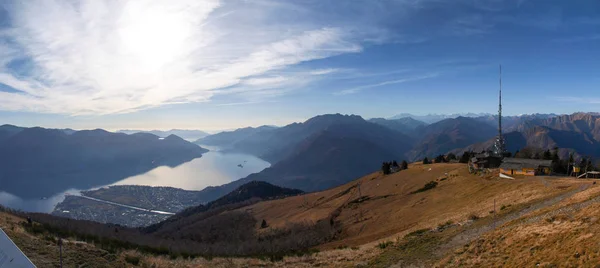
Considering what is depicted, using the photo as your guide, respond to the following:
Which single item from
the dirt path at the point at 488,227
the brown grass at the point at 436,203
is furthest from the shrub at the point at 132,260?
the brown grass at the point at 436,203

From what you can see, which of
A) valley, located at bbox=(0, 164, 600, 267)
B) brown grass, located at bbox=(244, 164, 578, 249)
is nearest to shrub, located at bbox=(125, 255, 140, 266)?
valley, located at bbox=(0, 164, 600, 267)

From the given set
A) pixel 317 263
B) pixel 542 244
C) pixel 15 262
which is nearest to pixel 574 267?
pixel 542 244

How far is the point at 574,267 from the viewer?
548 inches

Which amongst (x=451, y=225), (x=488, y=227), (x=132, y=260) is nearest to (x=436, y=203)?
(x=451, y=225)

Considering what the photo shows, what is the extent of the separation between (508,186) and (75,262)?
1868 inches

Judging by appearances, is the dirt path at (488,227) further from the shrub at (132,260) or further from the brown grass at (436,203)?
the shrub at (132,260)

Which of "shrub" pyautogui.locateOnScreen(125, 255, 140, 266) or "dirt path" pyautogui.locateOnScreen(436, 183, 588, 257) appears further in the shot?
"dirt path" pyautogui.locateOnScreen(436, 183, 588, 257)

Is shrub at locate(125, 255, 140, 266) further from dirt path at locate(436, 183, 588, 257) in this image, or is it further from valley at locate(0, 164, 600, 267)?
dirt path at locate(436, 183, 588, 257)

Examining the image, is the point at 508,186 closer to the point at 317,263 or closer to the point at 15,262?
the point at 317,263

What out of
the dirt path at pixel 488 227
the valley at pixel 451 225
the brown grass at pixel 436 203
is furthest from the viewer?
the brown grass at pixel 436 203

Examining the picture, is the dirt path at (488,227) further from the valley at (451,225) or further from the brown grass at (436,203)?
the brown grass at (436,203)

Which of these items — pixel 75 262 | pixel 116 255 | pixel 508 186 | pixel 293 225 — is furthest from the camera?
pixel 293 225

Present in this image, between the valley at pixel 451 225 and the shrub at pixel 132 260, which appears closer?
the shrub at pixel 132 260

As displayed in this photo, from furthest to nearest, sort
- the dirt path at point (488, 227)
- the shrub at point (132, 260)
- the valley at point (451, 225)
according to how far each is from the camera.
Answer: the dirt path at point (488, 227)
the valley at point (451, 225)
the shrub at point (132, 260)
